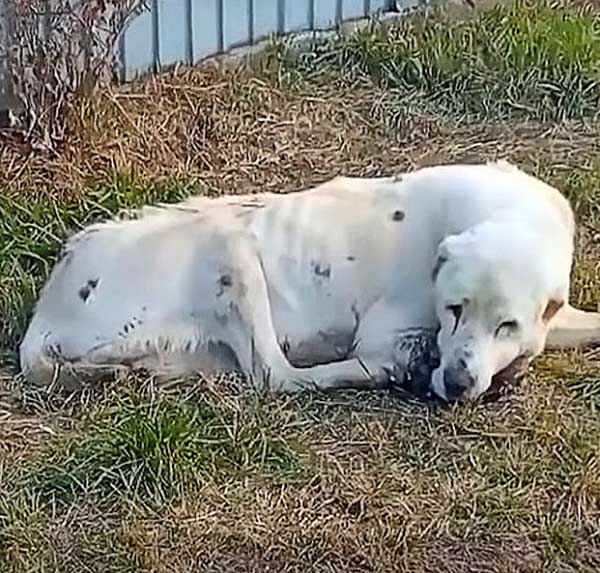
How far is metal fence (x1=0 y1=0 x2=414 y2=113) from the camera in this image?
680 centimetres

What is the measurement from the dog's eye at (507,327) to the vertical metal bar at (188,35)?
3141 millimetres

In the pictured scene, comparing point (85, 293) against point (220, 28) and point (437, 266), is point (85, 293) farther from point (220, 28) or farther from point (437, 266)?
point (220, 28)

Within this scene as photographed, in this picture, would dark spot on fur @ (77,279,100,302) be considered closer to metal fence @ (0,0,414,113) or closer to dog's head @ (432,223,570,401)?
dog's head @ (432,223,570,401)

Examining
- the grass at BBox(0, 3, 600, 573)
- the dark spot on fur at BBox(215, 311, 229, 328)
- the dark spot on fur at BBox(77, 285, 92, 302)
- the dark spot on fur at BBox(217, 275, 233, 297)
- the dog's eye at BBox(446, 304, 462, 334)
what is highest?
the dog's eye at BBox(446, 304, 462, 334)

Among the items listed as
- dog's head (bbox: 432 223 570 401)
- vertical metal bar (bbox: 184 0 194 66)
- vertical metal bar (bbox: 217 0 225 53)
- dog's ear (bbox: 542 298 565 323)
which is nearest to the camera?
dog's head (bbox: 432 223 570 401)

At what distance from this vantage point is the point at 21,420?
4.36m

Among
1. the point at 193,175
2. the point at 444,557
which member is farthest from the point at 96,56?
the point at 444,557

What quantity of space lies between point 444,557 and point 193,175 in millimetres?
2631

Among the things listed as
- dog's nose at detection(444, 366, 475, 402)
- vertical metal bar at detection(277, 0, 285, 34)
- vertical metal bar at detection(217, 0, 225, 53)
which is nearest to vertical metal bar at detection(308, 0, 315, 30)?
vertical metal bar at detection(277, 0, 285, 34)

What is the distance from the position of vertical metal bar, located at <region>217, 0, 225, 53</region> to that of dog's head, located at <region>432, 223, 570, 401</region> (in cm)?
305

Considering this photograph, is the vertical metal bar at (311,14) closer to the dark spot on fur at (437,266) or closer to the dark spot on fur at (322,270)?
the dark spot on fur at (322,270)

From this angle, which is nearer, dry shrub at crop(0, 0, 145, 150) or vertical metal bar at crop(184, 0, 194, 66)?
dry shrub at crop(0, 0, 145, 150)

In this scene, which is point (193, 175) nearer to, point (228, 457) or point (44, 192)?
point (44, 192)

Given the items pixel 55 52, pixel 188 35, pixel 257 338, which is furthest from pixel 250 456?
pixel 188 35
